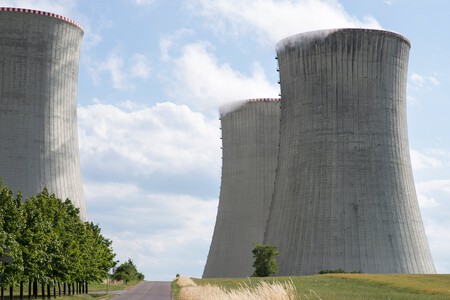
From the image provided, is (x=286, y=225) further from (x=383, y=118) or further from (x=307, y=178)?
(x=383, y=118)

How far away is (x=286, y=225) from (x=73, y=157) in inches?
624

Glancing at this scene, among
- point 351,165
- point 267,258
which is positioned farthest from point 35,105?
point 351,165

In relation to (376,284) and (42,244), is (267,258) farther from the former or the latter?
(42,244)

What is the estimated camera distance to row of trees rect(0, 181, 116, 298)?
34.1m

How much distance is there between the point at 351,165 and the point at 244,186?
17151mm

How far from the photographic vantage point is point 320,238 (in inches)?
2062

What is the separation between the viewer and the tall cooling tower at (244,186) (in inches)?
A: 2648

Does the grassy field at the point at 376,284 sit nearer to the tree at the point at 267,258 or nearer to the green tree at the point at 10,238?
the tree at the point at 267,258

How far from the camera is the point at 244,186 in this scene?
6762cm

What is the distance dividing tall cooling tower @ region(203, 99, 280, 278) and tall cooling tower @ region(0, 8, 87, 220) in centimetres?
1675

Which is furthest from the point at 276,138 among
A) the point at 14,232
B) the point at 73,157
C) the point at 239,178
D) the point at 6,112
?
the point at 14,232

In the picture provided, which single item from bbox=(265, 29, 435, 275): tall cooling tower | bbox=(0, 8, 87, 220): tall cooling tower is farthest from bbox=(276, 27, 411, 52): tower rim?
bbox=(0, 8, 87, 220): tall cooling tower

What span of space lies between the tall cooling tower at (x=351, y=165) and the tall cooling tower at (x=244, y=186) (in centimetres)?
1318

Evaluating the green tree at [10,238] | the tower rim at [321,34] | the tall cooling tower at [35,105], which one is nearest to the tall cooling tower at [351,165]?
the tower rim at [321,34]
